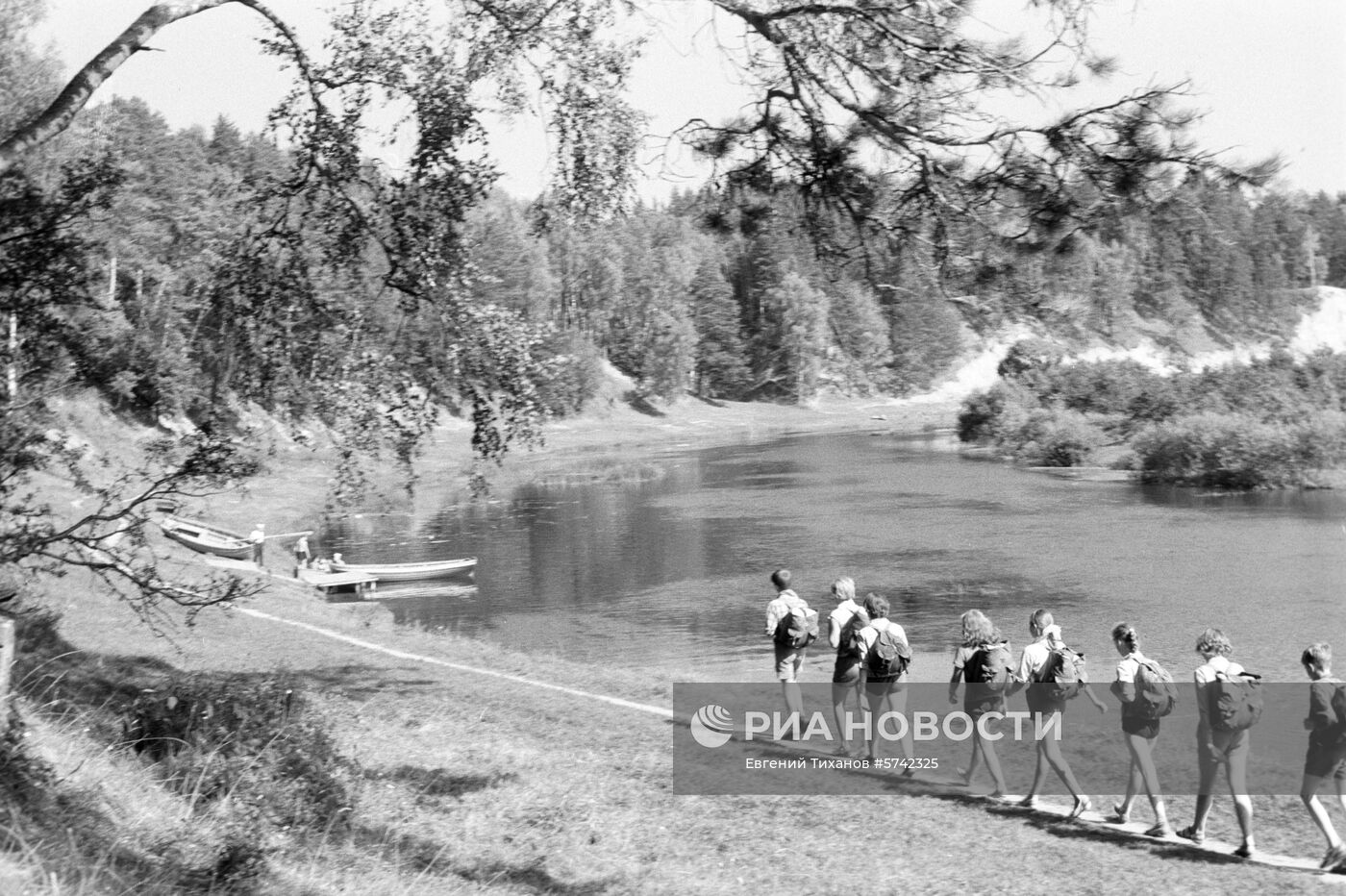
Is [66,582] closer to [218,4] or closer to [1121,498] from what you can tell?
[218,4]

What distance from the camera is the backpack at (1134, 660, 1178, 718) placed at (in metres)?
9.43

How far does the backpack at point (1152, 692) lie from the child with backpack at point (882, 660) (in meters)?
2.26

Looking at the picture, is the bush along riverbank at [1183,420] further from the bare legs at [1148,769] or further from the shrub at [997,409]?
the bare legs at [1148,769]

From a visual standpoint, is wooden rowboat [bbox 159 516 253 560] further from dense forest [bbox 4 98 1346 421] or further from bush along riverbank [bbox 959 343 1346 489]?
bush along riverbank [bbox 959 343 1346 489]

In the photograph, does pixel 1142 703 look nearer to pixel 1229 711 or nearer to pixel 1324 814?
pixel 1229 711

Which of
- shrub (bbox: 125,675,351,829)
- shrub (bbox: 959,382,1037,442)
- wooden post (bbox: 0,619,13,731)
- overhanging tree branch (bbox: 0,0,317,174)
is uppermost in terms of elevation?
overhanging tree branch (bbox: 0,0,317,174)

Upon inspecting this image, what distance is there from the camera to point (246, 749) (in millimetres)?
10195

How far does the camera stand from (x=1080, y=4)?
24.7 feet

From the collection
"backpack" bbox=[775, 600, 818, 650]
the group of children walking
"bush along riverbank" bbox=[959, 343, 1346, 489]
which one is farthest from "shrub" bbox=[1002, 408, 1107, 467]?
the group of children walking

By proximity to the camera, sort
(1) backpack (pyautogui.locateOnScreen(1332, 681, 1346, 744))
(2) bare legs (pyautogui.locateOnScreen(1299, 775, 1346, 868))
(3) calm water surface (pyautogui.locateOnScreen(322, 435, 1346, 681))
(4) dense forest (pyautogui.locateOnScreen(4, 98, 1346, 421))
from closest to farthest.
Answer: (4) dense forest (pyautogui.locateOnScreen(4, 98, 1346, 421)) < (1) backpack (pyautogui.locateOnScreen(1332, 681, 1346, 744)) < (2) bare legs (pyautogui.locateOnScreen(1299, 775, 1346, 868)) < (3) calm water surface (pyautogui.locateOnScreen(322, 435, 1346, 681))

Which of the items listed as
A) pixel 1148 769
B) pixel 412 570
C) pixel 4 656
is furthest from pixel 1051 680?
pixel 412 570

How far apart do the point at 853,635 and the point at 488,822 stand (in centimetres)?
395

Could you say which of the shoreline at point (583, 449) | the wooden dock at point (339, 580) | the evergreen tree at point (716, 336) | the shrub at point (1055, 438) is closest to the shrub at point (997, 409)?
the shrub at point (1055, 438)

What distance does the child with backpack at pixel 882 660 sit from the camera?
1134 centimetres
